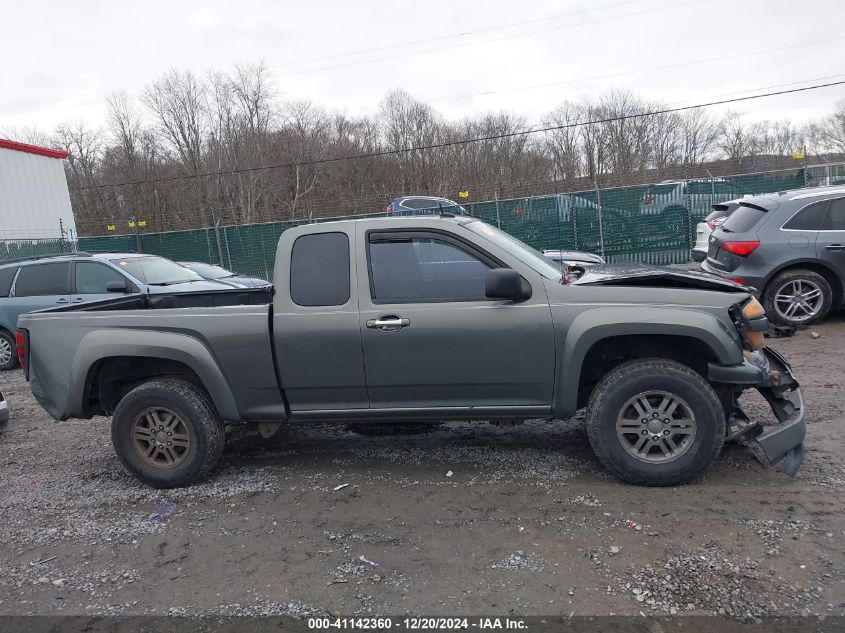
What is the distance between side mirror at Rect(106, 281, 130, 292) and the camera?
8.72 meters

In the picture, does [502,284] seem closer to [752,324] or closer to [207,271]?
[752,324]

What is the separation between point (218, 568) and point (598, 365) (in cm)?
273

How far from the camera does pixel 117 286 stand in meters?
8.71

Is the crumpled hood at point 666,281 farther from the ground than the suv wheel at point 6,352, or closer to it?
farther from the ground

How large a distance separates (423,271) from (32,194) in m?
23.2

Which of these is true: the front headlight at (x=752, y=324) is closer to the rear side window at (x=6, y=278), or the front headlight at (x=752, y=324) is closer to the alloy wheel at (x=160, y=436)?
the alloy wheel at (x=160, y=436)

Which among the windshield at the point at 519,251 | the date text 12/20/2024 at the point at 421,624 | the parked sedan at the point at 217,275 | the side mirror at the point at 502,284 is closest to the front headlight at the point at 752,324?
the windshield at the point at 519,251

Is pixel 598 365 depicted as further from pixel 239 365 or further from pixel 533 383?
pixel 239 365

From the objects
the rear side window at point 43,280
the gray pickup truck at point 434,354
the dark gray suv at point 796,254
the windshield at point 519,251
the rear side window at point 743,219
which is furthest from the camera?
the rear side window at point 43,280

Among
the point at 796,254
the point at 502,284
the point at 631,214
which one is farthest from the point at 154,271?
the point at 631,214

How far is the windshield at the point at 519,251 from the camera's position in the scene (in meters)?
4.18

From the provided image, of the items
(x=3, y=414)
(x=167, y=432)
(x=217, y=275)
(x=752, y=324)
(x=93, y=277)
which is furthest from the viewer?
(x=217, y=275)

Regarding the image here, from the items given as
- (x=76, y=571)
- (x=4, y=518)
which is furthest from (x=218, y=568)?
(x=4, y=518)

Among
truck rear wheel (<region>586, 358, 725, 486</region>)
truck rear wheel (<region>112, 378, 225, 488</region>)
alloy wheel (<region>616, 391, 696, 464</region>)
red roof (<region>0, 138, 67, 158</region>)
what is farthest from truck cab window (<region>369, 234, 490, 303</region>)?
red roof (<region>0, 138, 67, 158</region>)
